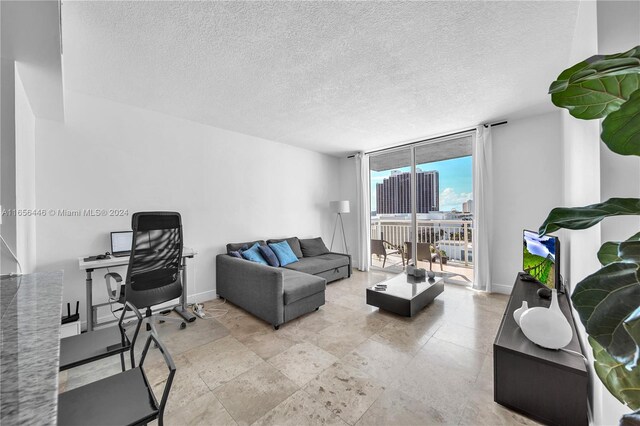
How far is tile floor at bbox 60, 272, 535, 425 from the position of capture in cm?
155

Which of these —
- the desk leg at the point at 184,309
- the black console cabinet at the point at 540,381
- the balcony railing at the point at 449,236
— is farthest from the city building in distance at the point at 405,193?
the desk leg at the point at 184,309

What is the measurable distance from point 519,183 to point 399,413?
140 inches

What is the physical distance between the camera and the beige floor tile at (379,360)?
1.92m

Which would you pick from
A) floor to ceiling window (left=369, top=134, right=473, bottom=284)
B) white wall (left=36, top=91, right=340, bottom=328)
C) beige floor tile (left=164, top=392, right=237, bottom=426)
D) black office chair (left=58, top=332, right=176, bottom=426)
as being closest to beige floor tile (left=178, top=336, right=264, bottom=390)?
beige floor tile (left=164, top=392, right=237, bottom=426)

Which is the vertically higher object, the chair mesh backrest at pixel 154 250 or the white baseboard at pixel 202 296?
the chair mesh backrest at pixel 154 250

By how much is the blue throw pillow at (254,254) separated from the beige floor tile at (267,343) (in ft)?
3.83

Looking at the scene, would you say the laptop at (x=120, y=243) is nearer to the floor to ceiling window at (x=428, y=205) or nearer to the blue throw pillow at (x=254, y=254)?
the blue throw pillow at (x=254, y=254)

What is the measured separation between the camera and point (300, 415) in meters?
1.54

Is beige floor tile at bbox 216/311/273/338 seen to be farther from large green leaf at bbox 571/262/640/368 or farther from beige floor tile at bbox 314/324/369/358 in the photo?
large green leaf at bbox 571/262/640/368

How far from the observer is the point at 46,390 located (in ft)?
1.73

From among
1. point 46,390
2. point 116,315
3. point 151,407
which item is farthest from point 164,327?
point 46,390

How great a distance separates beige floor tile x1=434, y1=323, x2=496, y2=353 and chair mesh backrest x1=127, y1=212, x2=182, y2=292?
2766mm

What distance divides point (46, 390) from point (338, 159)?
565 cm

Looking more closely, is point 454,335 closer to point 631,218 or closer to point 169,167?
point 631,218
